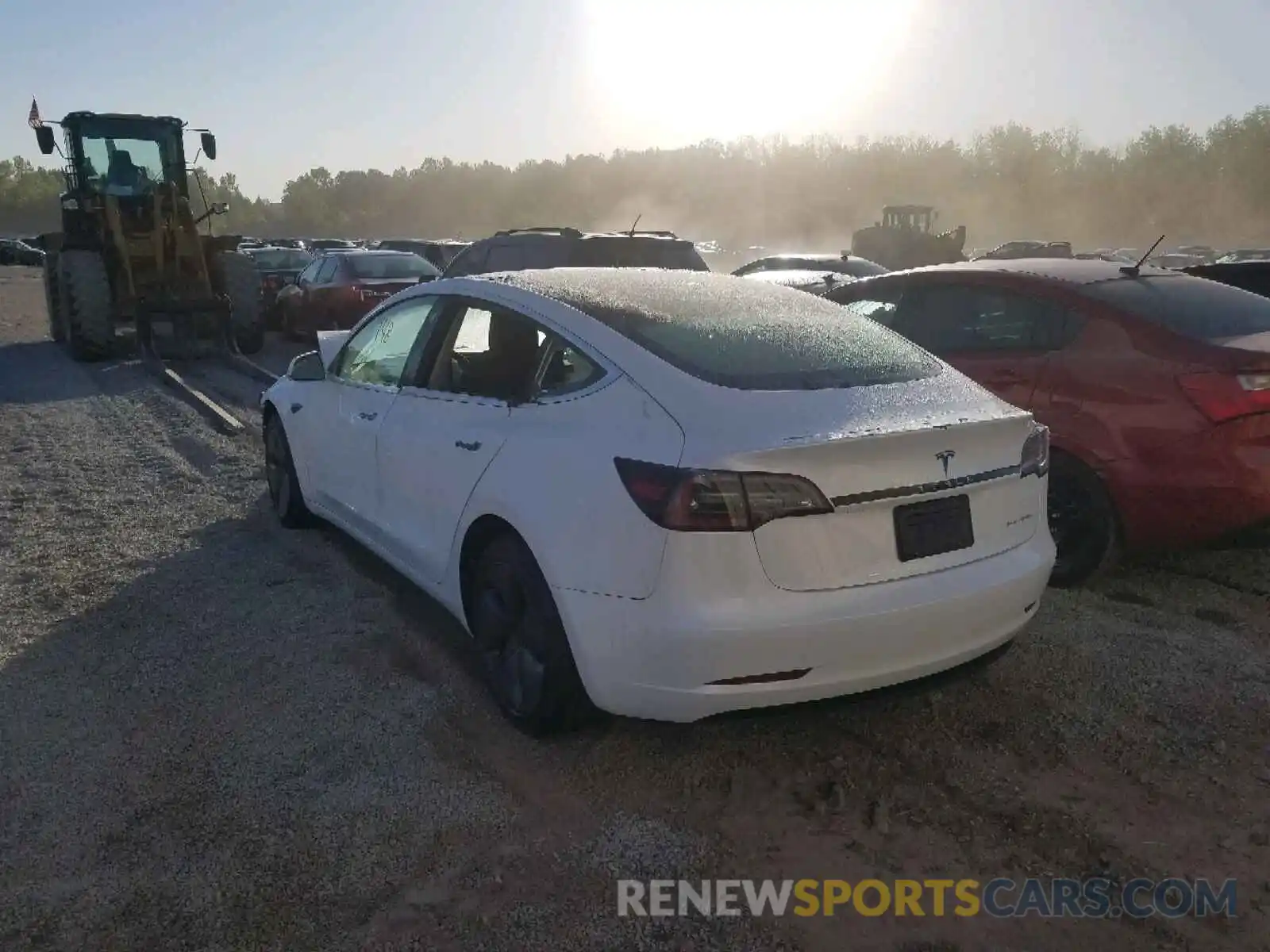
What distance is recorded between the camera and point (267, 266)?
22531 mm

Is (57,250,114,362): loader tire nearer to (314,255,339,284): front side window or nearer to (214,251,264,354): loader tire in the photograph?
(214,251,264,354): loader tire

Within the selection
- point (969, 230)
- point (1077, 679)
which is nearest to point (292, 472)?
point (1077, 679)

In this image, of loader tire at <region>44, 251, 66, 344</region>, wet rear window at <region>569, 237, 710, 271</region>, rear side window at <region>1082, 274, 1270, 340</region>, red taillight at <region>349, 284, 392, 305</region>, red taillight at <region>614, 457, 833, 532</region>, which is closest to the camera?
red taillight at <region>614, 457, 833, 532</region>

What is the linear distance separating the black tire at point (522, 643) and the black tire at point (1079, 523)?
253 cm

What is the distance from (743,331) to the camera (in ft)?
12.2

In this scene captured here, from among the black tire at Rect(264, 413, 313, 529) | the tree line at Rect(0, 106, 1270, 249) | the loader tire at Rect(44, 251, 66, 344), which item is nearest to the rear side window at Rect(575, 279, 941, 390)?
the black tire at Rect(264, 413, 313, 529)

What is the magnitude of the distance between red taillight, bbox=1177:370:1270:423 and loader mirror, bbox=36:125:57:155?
47.7ft

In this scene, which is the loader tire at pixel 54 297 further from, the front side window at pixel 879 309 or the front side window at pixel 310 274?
the front side window at pixel 879 309

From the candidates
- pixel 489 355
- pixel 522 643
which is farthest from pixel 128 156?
pixel 522 643

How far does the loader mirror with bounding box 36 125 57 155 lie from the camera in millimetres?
13969

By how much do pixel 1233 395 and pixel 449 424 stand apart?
3239 mm

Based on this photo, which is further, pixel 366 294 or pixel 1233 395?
pixel 366 294

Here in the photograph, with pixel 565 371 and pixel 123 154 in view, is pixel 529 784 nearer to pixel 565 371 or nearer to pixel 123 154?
pixel 565 371

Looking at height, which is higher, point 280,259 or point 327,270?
point 280,259
